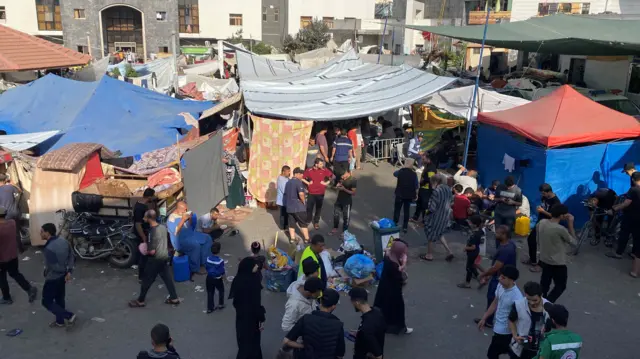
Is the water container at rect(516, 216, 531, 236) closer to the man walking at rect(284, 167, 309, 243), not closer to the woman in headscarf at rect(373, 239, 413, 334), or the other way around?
the man walking at rect(284, 167, 309, 243)

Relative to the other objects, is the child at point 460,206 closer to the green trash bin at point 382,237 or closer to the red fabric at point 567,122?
the green trash bin at point 382,237

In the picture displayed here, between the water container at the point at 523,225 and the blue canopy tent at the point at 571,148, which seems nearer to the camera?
the water container at the point at 523,225

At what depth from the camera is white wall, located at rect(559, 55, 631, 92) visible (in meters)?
19.5

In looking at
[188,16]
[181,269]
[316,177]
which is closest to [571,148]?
[316,177]

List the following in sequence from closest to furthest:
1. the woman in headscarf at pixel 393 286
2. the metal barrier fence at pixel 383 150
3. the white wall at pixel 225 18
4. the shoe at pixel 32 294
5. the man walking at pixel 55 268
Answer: the woman in headscarf at pixel 393 286 < the man walking at pixel 55 268 < the shoe at pixel 32 294 < the metal barrier fence at pixel 383 150 < the white wall at pixel 225 18

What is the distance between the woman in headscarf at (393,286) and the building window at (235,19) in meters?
43.9

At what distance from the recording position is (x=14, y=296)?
772cm

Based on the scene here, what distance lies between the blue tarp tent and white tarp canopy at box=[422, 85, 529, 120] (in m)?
6.66

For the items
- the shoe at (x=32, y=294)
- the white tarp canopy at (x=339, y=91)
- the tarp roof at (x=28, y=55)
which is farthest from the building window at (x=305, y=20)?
the shoe at (x=32, y=294)

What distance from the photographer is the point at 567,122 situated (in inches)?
411

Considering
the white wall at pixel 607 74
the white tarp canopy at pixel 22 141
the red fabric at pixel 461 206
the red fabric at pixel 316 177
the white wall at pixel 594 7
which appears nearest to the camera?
the red fabric at pixel 461 206

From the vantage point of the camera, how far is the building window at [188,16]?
152ft

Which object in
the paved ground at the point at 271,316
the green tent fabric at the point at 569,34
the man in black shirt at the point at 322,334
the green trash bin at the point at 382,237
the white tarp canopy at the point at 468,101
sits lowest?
the paved ground at the point at 271,316

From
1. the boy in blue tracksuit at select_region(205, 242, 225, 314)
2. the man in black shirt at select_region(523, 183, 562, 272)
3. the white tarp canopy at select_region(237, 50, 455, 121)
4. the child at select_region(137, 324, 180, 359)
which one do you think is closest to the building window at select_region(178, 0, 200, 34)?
the white tarp canopy at select_region(237, 50, 455, 121)
